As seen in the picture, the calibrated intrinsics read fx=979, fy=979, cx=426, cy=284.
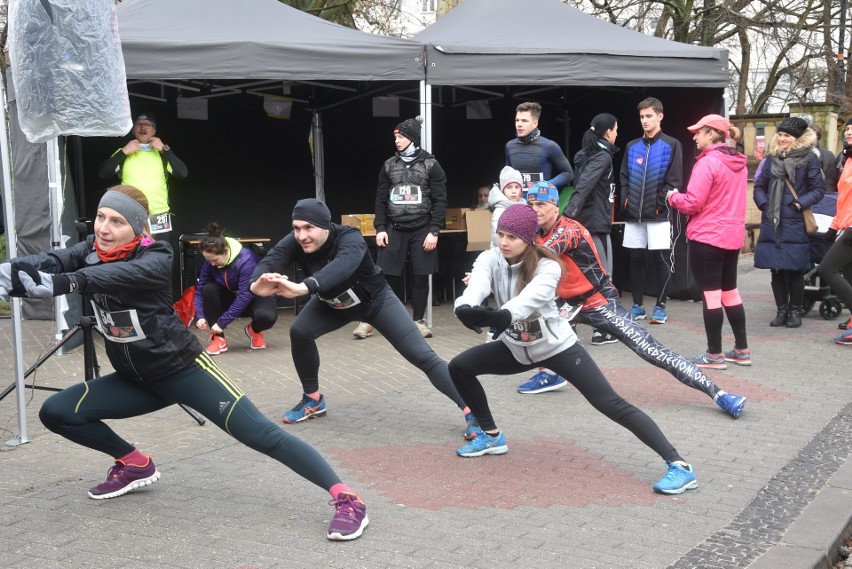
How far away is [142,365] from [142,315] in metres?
0.24

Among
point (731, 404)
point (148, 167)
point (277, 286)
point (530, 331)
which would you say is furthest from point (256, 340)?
point (530, 331)

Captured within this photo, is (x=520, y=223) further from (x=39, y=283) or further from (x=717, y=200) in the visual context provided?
(x=717, y=200)

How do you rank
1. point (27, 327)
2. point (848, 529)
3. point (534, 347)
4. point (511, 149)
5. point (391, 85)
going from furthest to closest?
point (391, 85) < point (27, 327) < point (511, 149) < point (534, 347) < point (848, 529)

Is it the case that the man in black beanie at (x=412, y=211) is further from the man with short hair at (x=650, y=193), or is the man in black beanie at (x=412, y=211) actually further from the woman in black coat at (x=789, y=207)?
the woman in black coat at (x=789, y=207)

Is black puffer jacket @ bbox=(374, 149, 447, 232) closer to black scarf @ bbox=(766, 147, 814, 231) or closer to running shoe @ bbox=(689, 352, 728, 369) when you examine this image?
running shoe @ bbox=(689, 352, 728, 369)

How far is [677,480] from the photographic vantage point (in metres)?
5.05

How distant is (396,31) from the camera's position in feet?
96.0

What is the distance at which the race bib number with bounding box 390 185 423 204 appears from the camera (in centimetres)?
966

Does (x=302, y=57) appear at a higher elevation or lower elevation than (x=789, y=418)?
higher

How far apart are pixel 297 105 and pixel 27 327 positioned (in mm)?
4224

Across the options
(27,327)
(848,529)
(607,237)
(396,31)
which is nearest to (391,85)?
(607,237)

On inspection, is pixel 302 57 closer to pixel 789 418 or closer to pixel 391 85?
pixel 391 85

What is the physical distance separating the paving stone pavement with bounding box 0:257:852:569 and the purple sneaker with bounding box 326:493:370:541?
51 mm

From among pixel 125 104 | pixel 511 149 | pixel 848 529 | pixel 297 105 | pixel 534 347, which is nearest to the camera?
pixel 848 529
